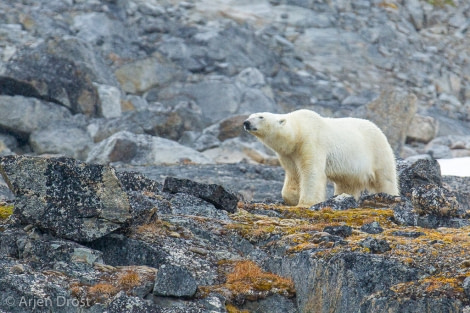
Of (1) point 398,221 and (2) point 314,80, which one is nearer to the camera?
(1) point 398,221

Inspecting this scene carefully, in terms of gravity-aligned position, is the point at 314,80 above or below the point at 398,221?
below

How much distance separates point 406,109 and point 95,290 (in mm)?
28414

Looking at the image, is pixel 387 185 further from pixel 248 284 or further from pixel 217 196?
pixel 248 284

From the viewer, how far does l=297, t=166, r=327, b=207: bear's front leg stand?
48.0 ft

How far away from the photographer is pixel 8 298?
799cm

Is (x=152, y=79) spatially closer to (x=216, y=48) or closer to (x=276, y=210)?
(x=216, y=48)

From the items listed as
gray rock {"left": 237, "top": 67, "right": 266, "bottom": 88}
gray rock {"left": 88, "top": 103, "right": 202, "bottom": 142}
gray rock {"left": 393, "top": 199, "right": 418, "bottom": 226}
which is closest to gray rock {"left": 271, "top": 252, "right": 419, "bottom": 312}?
gray rock {"left": 393, "top": 199, "right": 418, "bottom": 226}

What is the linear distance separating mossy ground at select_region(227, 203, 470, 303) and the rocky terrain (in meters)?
0.03

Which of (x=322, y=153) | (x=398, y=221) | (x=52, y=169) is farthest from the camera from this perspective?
(x=322, y=153)

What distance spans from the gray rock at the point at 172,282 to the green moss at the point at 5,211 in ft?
8.44

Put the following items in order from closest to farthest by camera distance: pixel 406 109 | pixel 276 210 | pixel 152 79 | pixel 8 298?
pixel 8 298 < pixel 276 210 < pixel 406 109 < pixel 152 79

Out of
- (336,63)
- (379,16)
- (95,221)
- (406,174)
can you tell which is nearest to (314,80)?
(336,63)

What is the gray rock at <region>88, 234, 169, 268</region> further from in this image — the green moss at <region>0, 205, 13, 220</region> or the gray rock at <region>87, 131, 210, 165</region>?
the gray rock at <region>87, 131, 210, 165</region>

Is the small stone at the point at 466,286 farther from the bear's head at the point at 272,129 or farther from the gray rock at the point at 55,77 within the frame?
the gray rock at the point at 55,77
